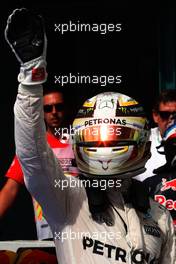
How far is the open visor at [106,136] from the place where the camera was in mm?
3314

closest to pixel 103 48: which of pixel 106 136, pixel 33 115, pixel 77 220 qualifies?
pixel 106 136

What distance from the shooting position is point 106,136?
3324mm

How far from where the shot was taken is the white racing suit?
117 inches

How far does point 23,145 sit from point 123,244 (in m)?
0.63

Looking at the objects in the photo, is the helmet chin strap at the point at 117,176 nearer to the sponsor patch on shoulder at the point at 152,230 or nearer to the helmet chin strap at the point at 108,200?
the helmet chin strap at the point at 108,200

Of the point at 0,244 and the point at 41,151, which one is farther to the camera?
the point at 0,244

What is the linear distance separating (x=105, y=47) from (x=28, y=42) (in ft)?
13.3

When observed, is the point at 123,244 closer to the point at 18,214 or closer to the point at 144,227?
the point at 144,227

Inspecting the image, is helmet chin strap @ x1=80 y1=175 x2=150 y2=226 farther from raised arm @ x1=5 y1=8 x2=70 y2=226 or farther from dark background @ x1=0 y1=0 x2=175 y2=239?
dark background @ x1=0 y1=0 x2=175 y2=239

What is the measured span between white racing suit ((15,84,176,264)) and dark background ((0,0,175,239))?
338cm

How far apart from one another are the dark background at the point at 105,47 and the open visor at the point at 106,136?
10.8 feet

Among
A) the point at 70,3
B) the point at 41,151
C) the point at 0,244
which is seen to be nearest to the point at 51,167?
the point at 41,151

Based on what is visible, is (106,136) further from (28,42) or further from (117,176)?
(28,42)

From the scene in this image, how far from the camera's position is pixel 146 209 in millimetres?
3410
